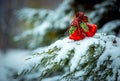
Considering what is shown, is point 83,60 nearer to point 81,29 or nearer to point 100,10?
point 81,29

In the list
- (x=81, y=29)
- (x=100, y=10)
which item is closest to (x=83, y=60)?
(x=81, y=29)

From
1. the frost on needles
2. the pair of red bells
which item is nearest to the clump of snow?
the pair of red bells

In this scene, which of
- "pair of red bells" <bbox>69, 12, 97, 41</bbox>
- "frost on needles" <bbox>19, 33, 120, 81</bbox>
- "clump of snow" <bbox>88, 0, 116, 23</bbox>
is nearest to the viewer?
"frost on needles" <bbox>19, 33, 120, 81</bbox>

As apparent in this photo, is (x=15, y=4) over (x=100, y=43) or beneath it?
over

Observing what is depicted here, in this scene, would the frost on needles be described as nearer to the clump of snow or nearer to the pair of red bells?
the pair of red bells

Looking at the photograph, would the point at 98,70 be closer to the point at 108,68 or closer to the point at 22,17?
the point at 108,68

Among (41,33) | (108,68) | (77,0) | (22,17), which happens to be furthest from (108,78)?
(22,17)
